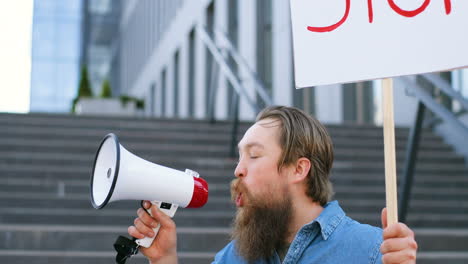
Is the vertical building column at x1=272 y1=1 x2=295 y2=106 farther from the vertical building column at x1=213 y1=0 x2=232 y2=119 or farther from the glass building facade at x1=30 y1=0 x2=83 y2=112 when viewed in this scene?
the glass building facade at x1=30 y1=0 x2=83 y2=112

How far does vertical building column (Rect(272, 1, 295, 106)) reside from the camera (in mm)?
12508

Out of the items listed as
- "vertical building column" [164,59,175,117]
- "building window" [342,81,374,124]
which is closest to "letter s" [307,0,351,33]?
"building window" [342,81,374,124]

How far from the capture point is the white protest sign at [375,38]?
6.68 ft

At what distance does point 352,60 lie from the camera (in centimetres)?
216

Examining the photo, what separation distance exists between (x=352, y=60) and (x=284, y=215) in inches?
21.8

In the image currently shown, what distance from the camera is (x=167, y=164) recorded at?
7039 millimetres

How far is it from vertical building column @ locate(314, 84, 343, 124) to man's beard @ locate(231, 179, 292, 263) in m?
9.25

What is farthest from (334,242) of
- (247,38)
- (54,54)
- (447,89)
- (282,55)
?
(54,54)

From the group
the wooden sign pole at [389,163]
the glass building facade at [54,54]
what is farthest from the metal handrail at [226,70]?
the glass building facade at [54,54]

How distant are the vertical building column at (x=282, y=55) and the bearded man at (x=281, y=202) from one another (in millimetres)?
9987

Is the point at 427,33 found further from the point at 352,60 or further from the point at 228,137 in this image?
the point at 228,137

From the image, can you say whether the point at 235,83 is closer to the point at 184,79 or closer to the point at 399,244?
the point at 399,244

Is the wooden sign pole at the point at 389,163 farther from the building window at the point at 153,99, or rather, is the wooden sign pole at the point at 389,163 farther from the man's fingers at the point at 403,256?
the building window at the point at 153,99

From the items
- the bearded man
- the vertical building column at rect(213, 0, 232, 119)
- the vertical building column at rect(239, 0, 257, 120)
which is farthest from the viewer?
the vertical building column at rect(213, 0, 232, 119)
